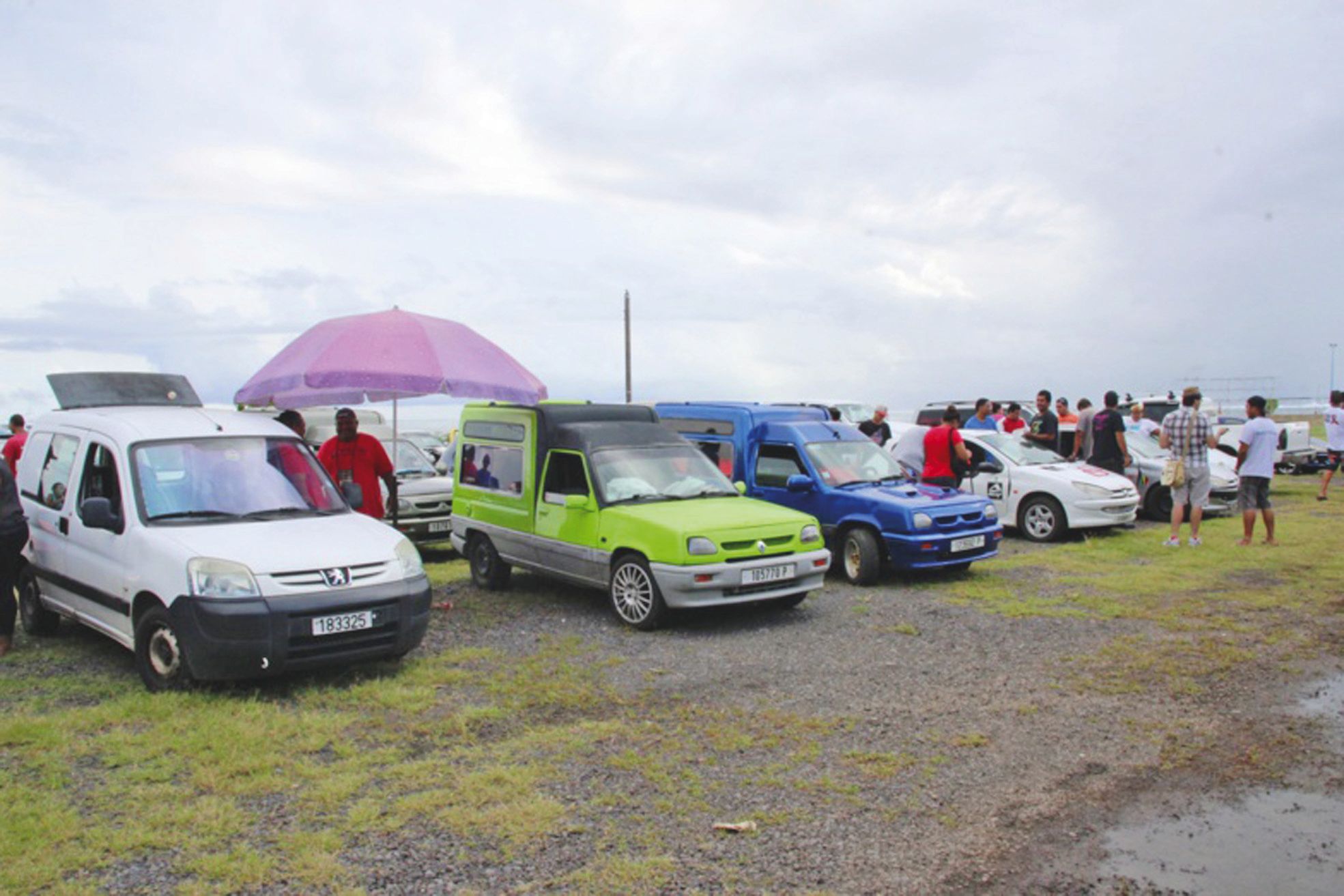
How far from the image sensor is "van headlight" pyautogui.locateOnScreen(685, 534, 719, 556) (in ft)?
27.6

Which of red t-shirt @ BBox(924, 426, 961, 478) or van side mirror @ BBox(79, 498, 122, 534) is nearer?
van side mirror @ BBox(79, 498, 122, 534)

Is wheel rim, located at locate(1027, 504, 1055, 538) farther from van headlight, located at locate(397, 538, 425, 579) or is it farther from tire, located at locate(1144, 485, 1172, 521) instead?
van headlight, located at locate(397, 538, 425, 579)

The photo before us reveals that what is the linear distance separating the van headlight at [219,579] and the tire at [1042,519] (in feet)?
35.5

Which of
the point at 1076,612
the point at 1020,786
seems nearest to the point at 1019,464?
the point at 1076,612

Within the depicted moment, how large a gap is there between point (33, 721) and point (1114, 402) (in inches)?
542

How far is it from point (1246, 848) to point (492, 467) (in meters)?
7.90

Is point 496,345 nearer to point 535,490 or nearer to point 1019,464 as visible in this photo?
point 535,490

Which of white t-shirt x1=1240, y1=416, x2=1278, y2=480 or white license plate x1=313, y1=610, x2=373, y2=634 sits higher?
white t-shirt x1=1240, y1=416, x2=1278, y2=480

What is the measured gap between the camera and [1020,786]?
5.06m

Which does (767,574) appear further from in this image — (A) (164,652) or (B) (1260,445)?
(B) (1260,445)

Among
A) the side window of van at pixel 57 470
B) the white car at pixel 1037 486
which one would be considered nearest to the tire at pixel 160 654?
the side window of van at pixel 57 470

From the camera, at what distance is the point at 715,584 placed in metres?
8.42

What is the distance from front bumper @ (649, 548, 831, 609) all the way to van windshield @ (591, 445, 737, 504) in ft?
3.34

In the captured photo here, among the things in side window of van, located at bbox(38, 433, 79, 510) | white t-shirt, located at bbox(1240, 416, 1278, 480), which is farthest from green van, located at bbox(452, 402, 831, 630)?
white t-shirt, located at bbox(1240, 416, 1278, 480)
